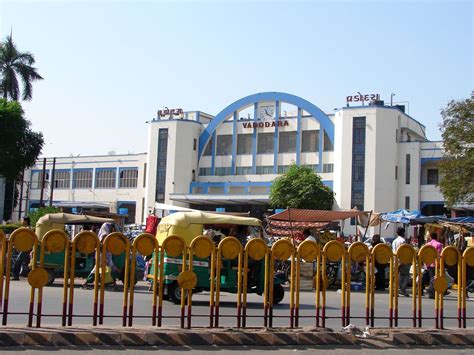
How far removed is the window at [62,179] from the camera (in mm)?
75750

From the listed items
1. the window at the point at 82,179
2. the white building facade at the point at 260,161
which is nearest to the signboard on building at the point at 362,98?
the white building facade at the point at 260,161

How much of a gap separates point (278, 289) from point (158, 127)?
55.8m

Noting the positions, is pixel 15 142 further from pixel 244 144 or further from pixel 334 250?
pixel 334 250

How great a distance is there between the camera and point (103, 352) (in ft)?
24.0

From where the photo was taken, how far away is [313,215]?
2214 cm

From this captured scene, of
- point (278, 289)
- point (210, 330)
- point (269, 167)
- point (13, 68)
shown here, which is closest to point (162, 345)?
point (210, 330)

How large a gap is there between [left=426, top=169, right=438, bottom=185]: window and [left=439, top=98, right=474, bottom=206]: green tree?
25222 millimetres

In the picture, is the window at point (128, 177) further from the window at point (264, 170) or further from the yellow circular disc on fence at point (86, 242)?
the yellow circular disc on fence at point (86, 242)

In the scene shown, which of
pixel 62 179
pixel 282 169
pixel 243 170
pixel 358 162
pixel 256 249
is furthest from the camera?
pixel 62 179

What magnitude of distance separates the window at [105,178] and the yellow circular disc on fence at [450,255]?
6550cm

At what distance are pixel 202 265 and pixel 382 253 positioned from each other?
5406mm

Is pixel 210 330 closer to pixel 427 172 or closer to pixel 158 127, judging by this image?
pixel 427 172

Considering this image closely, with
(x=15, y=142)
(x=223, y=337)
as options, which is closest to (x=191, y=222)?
(x=223, y=337)

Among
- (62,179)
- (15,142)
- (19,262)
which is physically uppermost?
(62,179)
